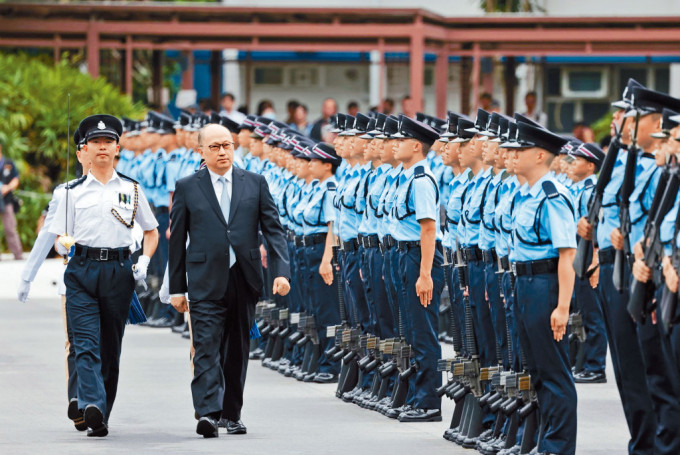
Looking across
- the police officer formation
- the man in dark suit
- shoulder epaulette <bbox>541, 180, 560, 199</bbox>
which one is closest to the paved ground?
the police officer formation

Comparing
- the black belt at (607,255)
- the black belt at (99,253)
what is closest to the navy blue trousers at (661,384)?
the black belt at (607,255)

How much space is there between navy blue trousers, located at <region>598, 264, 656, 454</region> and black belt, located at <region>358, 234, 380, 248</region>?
3886 millimetres

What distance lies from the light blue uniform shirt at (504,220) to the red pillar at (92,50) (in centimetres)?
2192

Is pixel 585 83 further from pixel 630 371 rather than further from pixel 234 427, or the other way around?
pixel 630 371

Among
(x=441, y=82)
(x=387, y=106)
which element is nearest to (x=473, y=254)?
(x=387, y=106)

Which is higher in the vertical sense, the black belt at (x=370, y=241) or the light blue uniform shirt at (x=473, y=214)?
the light blue uniform shirt at (x=473, y=214)

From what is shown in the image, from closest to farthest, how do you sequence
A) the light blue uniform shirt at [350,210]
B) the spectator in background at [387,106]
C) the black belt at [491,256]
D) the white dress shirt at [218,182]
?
the black belt at [491,256] → the white dress shirt at [218,182] → the light blue uniform shirt at [350,210] → the spectator in background at [387,106]

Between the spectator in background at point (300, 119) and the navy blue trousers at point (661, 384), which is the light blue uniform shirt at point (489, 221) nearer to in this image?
the navy blue trousers at point (661, 384)

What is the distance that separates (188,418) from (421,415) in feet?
5.67

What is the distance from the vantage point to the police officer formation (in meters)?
9.40

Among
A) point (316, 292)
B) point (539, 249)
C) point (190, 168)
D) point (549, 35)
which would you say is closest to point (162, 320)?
point (190, 168)

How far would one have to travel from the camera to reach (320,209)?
1555 cm

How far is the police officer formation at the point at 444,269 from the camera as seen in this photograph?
940 centimetres

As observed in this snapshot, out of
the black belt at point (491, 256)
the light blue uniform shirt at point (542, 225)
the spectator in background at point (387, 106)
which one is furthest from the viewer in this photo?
the spectator in background at point (387, 106)
